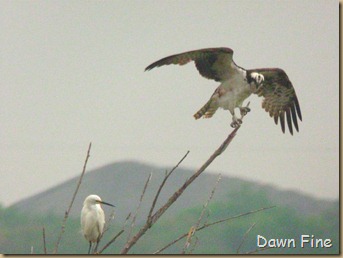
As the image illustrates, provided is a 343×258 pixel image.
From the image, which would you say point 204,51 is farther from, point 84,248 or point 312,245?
point 84,248

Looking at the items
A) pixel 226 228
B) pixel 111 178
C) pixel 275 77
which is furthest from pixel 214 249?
pixel 275 77

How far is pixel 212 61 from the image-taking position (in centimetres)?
520

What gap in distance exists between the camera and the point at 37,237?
21.0 ft

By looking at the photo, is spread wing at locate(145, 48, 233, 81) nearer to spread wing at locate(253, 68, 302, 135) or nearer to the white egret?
spread wing at locate(253, 68, 302, 135)

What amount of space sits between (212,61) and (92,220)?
5.29 ft

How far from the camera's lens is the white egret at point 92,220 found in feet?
17.4

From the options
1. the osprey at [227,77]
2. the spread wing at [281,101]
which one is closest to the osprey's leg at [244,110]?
the osprey at [227,77]

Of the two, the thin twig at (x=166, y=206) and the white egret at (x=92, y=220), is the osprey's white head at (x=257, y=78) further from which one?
the thin twig at (x=166, y=206)

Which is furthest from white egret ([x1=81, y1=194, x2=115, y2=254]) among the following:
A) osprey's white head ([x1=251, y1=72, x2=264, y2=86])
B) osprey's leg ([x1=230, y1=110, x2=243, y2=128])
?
osprey's white head ([x1=251, y1=72, x2=264, y2=86])

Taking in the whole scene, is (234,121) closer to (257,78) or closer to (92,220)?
(257,78)

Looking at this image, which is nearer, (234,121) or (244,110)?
(234,121)

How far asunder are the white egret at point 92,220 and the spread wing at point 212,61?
136 cm

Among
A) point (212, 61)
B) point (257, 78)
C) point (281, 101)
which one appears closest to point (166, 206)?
point (212, 61)

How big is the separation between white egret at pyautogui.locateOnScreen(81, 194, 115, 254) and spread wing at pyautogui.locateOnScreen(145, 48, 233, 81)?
1362 mm
